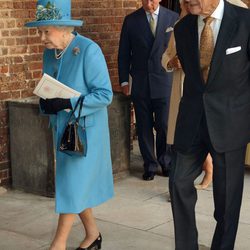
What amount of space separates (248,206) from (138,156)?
2325 mm

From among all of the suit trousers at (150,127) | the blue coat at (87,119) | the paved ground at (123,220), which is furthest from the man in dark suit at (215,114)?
the suit trousers at (150,127)

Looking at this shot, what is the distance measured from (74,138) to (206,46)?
1.06 meters

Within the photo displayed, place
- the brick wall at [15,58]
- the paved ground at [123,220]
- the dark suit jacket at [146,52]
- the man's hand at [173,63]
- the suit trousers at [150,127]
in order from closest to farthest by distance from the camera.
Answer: the paved ground at [123,220], the man's hand at [173,63], the brick wall at [15,58], the dark suit jacket at [146,52], the suit trousers at [150,127]

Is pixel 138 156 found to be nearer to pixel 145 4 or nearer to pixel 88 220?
pixel 145 4

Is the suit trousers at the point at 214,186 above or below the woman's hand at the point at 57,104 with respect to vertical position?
below

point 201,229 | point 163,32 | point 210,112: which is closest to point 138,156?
point 163,32

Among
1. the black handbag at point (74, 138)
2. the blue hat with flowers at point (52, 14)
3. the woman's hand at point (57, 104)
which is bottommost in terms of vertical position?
A: the black handbag at point (74, 138)

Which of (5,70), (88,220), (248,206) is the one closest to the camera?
(88,220)

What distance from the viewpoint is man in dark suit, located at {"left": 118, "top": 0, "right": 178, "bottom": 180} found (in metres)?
7.09

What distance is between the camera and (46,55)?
484 centimetres

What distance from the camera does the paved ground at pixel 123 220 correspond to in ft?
17.2

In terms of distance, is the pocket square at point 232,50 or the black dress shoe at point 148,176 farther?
the black dress shoe at point 148,176

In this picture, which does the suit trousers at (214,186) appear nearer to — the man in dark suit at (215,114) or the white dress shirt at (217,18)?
the man in dark suit at (215,114)

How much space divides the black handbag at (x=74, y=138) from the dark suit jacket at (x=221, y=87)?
2.11ft
